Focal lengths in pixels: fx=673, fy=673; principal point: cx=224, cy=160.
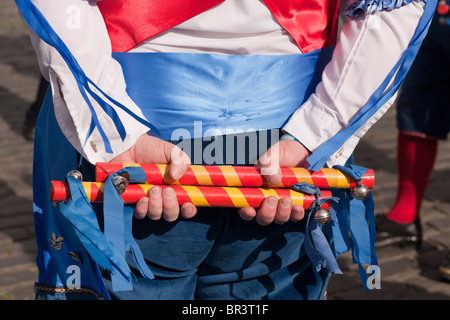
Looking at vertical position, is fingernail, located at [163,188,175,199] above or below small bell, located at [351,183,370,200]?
above

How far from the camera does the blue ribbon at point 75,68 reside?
135cm

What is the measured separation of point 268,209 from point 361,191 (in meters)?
0.21

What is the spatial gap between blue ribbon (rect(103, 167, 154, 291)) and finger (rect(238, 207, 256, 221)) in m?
0.22

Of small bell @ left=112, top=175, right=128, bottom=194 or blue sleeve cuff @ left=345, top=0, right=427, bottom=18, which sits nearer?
small bell @ left=112, top=175, right=128, bottom=194

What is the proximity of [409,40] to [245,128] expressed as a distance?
407 mm

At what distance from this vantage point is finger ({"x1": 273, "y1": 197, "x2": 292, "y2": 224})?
1.41 m

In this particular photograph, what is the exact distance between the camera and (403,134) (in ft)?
11.2

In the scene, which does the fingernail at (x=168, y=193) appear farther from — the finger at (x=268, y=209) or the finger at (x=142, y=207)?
the finger at (x=268, y=209)

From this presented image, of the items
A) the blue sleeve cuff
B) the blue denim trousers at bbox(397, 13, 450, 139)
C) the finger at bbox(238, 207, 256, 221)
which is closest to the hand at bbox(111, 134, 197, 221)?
the finger at bbox(238, 207, 256, 221)

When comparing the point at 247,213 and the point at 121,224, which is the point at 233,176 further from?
the point at 121,224

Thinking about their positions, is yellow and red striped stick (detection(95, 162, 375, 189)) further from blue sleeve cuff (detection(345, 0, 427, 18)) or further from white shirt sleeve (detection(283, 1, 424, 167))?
blue sleeve cuff (detection(345, 0, 427, 18))
